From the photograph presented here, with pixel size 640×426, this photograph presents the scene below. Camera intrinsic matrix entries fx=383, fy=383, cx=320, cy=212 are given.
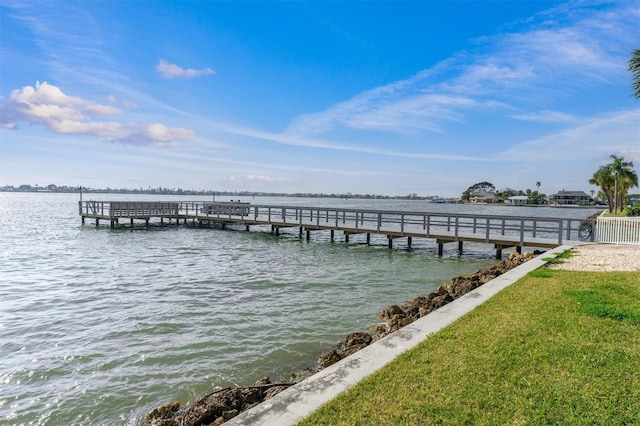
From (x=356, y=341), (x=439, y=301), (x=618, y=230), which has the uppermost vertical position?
(x=618, y=230)

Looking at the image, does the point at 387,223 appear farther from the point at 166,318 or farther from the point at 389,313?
the point at 166,318

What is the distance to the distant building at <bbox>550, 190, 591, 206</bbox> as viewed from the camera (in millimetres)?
129113

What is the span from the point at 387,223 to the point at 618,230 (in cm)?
1845

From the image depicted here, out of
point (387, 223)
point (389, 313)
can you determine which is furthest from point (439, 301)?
point (387, 223)

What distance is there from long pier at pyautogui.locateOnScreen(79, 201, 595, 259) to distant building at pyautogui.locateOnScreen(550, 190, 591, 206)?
115470 millimetres

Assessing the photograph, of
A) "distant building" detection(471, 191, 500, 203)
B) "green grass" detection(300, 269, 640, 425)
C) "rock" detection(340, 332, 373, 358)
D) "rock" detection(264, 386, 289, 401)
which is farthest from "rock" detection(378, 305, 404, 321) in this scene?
"distant building" detection(471, 191, 500, 203)

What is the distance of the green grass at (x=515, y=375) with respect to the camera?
3346 millimetres

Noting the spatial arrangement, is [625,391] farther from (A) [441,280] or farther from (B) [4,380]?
(A) [441,280]

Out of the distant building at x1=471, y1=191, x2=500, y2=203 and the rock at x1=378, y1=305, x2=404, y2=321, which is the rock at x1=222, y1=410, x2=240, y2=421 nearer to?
the rock at x1=378, y1=305, x2=404, y2=321

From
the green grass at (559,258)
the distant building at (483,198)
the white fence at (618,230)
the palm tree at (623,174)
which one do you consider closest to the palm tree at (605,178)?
the palm tree at (623,174)

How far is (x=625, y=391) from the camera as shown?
12.0 feet

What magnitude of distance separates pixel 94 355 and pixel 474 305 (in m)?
6.95

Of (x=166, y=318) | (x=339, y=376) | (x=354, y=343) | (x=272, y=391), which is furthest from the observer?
(x=166, y=318)

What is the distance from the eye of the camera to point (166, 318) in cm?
898
